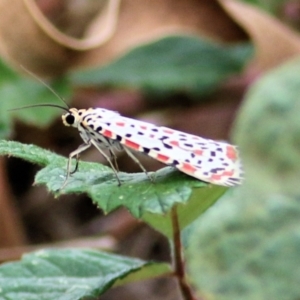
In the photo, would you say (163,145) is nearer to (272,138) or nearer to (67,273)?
(67,273)

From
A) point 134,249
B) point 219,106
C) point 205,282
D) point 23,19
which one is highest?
point 23,19

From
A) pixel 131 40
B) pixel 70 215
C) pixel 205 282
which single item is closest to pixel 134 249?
pixel 70 215

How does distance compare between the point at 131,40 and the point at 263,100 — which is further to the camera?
the point at 131,40

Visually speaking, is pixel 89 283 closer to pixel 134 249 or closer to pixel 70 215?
pixel 134 249

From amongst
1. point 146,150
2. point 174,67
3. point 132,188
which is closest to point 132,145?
point 146,150

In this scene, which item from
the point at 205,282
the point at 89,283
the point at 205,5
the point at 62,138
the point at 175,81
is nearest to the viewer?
the point at 89,283
